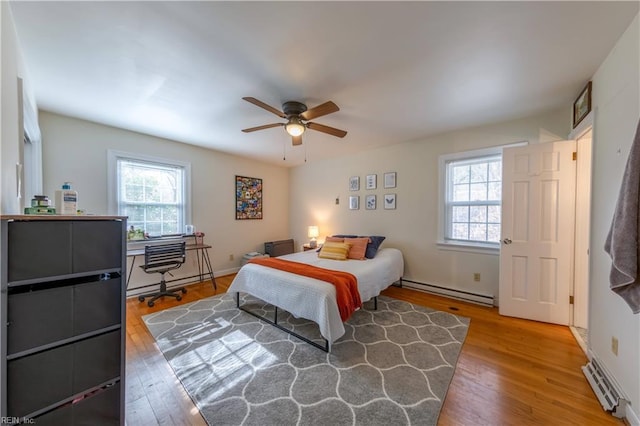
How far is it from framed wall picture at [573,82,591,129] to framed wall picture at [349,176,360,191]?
286cm

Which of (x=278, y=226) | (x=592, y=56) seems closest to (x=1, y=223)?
(x=592, y=56)

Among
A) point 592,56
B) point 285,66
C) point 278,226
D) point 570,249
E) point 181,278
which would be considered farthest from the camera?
point 278,226

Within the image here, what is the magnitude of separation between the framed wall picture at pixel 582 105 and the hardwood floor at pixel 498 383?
2.16 meters

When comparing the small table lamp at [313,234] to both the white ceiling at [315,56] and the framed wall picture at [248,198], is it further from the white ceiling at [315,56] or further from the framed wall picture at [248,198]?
the white ceiling at [315,56]

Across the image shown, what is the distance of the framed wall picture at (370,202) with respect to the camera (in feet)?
14.2

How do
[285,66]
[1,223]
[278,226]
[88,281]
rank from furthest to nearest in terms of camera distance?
[278,226]
[285,66]
[88,281]
[1,223]

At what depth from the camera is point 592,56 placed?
178 centimetres

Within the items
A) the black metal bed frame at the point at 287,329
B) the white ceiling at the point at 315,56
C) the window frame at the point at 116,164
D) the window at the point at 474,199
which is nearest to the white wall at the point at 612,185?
the white ceiling at the point at 315,56

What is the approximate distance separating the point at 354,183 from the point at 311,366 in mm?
3313

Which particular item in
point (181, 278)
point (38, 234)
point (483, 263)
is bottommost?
point (181, 278)

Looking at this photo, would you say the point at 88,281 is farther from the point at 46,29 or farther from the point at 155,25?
the point at 46,29

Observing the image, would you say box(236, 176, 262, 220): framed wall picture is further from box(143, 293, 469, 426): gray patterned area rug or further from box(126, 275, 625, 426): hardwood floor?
box(126, 275, 625, 426): hardwood floor

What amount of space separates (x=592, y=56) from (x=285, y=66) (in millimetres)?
2329

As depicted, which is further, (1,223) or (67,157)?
(67,157)
